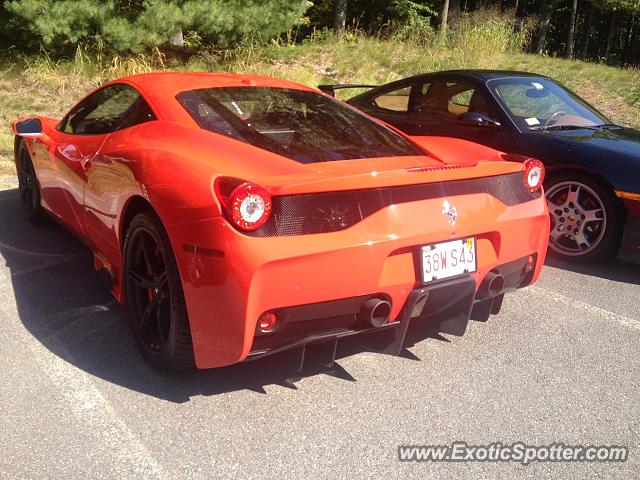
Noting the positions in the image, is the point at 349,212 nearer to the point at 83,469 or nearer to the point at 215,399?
the point at 215,399

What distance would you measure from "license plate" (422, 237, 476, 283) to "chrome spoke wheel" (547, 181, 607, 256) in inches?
86.7

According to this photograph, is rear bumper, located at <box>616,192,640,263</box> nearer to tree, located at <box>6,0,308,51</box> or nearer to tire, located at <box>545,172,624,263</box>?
tire, located at <box>545,172,624,263</box>

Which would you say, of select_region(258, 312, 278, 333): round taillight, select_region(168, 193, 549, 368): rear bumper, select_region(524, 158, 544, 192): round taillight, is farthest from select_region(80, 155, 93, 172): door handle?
select_region(524, 158, 544, 192): round taillight

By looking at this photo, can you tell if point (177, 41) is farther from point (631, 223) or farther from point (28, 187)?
point (631, 223)

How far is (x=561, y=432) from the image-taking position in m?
2.53

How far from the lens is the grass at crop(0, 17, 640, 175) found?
10234mm

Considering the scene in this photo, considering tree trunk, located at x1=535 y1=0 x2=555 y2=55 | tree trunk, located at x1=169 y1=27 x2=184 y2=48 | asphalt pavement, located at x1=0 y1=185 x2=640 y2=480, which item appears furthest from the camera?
tree trunk, located at x1=535 y1=0 x2=555 y2=55

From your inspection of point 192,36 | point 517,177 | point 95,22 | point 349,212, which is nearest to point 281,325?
point 349,212

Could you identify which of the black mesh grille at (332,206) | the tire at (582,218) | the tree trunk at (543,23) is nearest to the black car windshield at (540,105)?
the tire at (582,218)

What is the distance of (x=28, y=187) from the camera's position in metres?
5.05

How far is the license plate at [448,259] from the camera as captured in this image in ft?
8.59

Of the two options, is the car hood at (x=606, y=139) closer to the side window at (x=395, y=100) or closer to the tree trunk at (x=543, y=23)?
the side window at (x=395, y=100)

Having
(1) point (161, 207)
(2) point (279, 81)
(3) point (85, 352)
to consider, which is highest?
(2) point (279, 81)

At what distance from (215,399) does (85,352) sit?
2.62 ft
